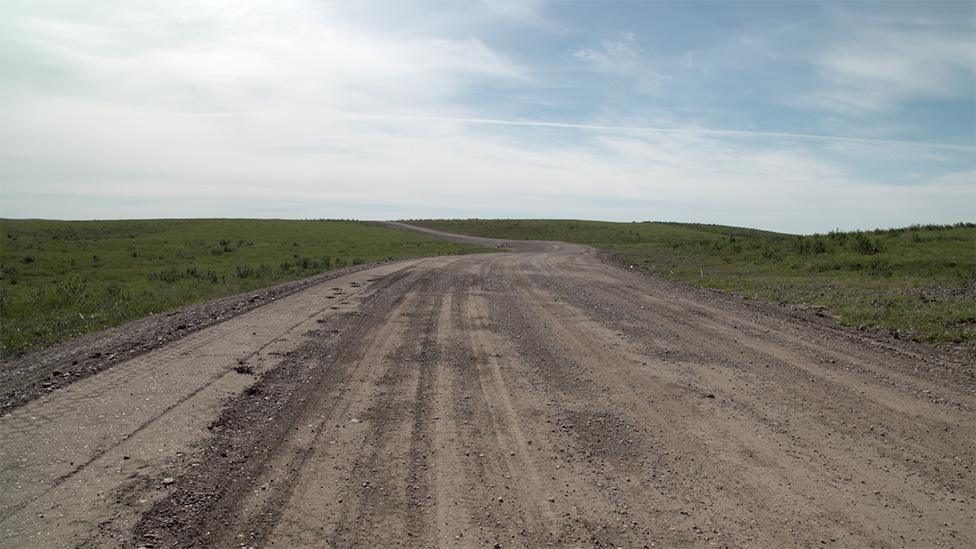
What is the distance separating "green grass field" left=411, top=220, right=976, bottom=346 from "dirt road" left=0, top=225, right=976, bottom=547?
223cm

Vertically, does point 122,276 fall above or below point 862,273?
below

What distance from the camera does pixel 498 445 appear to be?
5.23 meters

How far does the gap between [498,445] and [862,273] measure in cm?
1784

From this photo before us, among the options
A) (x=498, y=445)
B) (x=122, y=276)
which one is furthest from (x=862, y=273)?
(x=122, y=276)

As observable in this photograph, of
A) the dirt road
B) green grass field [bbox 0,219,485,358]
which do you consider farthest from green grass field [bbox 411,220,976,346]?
green grass field [bbox 0,219,485,358]

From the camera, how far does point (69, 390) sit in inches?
261

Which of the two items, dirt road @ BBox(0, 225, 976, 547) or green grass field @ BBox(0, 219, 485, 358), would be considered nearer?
dirt road @ BBox(0, 225, 976, 547)

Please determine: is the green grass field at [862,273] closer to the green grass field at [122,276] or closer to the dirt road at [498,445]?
the dirt road at [498,445]

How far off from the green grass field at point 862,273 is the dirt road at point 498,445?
2.23 m

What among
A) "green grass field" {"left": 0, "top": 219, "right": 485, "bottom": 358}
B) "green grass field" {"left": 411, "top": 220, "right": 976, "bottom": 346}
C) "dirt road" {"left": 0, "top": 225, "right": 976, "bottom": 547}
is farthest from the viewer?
"green grass field" {"left": 0, "top": 219, "right": 485, "bottom": 358}

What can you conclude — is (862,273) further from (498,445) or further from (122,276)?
(122,276)

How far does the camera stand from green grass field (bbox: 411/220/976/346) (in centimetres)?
1124

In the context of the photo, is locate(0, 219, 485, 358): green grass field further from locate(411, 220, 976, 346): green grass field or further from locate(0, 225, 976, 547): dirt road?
locate(411, 220, 976, 346): green grass field

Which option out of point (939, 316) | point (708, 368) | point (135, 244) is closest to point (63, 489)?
point (708, 368)
